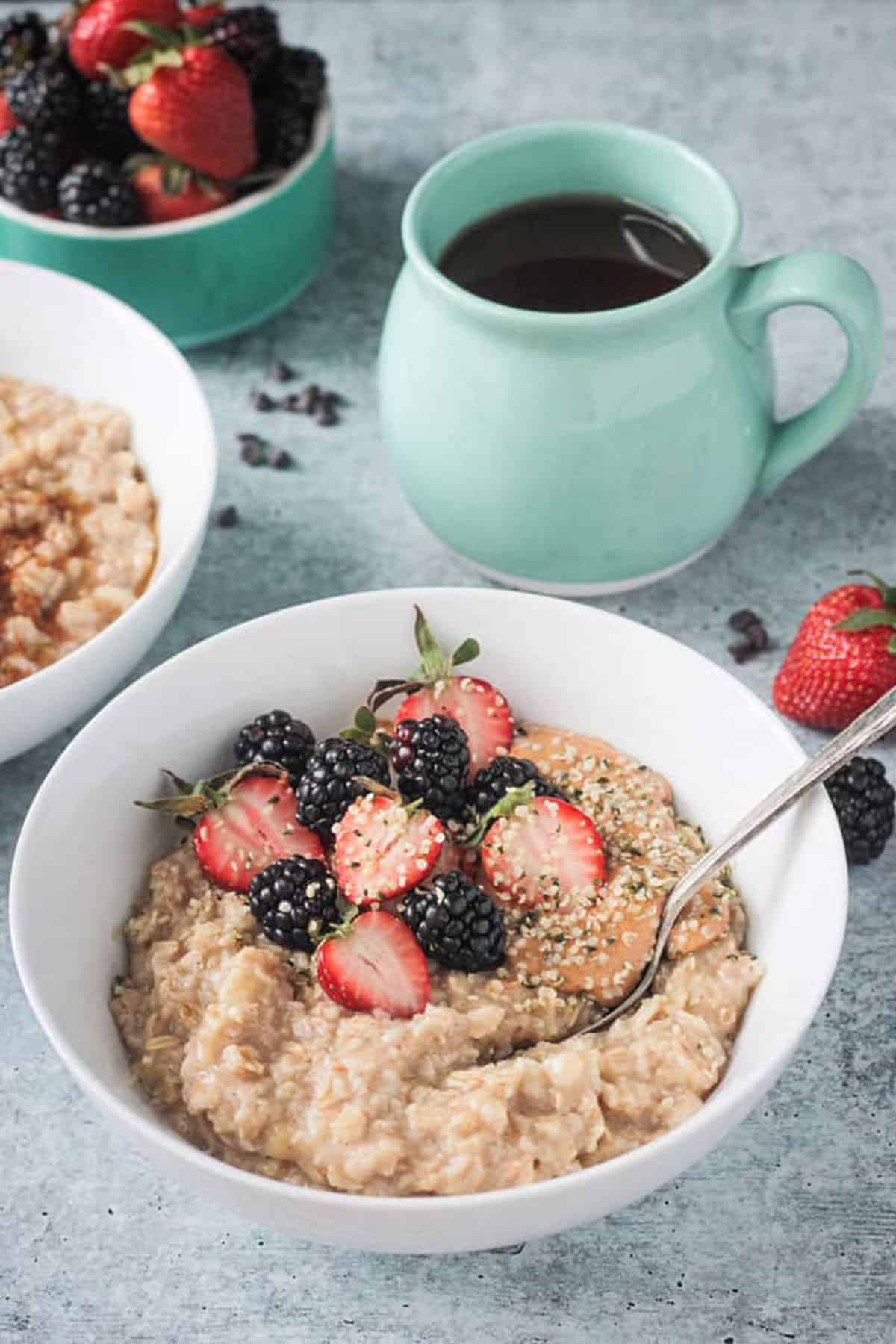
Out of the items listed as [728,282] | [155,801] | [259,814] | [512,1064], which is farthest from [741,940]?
[728,282]

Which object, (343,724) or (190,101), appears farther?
(190,101)

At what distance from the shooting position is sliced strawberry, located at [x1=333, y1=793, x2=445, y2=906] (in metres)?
1.76

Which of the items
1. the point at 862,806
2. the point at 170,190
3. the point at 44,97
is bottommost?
the point at 862,806

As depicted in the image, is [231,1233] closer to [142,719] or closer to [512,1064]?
[512,1064]

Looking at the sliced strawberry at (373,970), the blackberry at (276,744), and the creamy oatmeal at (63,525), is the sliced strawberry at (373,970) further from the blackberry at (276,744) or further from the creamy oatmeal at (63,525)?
the creamy oatmeal at (63,525)

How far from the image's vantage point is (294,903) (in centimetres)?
175

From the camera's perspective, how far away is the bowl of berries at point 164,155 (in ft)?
8.33

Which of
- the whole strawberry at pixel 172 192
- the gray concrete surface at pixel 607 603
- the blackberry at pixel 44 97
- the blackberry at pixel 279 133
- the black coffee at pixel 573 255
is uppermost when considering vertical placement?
the black coffee at pixel 573 255

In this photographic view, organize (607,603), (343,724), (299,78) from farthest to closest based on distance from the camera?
(299,78), (607,603), (343,724)

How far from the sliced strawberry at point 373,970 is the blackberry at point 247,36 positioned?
1588 millimetres

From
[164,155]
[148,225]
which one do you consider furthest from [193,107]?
[148,225]

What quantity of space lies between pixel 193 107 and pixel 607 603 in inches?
39.8

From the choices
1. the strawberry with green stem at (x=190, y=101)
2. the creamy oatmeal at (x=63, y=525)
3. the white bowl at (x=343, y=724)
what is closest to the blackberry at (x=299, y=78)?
the strawberry with green stem at (x=190, y=101)

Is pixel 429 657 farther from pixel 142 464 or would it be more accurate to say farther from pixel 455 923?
pixel 142 464
